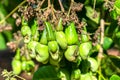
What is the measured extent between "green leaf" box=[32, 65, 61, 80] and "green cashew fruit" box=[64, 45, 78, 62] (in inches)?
9.0

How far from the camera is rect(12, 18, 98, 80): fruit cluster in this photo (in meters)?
1.93

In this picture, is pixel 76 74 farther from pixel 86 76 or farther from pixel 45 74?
pixel 45 74

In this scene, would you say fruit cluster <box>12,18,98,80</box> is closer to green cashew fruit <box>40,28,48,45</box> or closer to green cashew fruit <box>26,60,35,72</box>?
green cashew fruit <box>40,28,48,45</box>

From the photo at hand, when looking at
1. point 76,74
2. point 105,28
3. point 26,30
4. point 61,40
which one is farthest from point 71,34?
point 105,28

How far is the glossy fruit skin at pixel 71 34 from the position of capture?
6.40 ft

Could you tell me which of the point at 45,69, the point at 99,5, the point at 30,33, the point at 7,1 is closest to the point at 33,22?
the point at 30,33

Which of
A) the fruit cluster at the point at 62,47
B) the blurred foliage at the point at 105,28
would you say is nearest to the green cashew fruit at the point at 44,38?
the fruit cluster at the point at 62,47

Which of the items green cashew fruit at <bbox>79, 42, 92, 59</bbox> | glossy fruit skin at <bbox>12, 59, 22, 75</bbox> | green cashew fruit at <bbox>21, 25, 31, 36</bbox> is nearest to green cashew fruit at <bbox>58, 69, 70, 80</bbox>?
green cashew fruit at <bbox>79, 42, 92, 59</bbox>

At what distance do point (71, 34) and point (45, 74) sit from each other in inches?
12.9

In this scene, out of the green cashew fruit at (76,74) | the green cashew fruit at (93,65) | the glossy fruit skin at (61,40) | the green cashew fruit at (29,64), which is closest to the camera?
the glossy fruit skin at (61,40)

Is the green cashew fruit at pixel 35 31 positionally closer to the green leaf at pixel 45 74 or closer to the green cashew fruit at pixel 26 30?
the green cashew fruit at pixel 26 30

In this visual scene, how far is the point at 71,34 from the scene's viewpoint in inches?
77.0

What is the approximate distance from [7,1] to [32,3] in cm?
88

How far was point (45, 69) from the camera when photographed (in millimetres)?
2166
